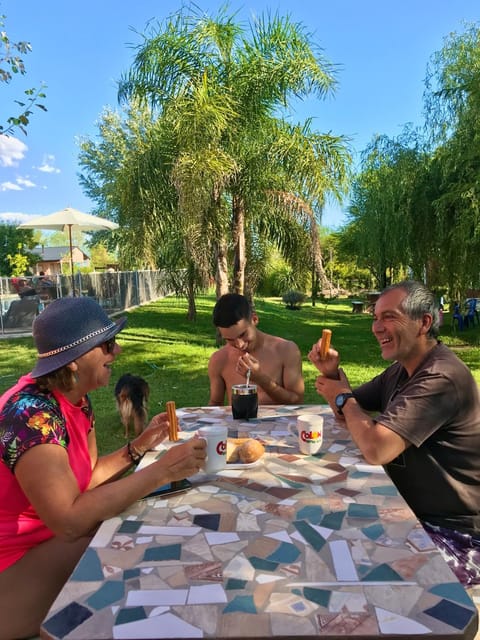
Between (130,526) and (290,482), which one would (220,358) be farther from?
(130,526)

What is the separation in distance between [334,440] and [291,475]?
0.47 m

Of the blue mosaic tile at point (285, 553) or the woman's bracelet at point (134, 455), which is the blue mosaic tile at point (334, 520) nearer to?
the blue mosaic tile at point (285, 553)

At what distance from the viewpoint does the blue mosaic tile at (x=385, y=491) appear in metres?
1.68

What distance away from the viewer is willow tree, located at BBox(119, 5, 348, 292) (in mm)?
8625

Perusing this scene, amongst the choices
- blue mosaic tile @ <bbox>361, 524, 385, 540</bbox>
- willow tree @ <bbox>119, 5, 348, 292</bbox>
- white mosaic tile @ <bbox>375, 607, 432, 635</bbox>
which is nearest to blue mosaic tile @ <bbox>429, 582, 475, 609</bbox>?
white mosaic tile @ <bbox>375, 607, 432, 635</bbox>

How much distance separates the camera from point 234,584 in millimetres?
1190

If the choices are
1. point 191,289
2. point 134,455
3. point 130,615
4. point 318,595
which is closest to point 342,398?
point 134,455

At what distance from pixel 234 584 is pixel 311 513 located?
42 centimetres

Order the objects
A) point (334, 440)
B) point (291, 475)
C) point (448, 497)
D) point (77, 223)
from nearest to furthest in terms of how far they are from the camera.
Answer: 1. point (291, 475)
2. point (448, 497)
3. point (334, 440)
4. point (77, 223)

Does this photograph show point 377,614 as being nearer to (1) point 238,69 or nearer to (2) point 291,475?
(2) point 291,475

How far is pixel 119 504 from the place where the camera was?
5.08 feet

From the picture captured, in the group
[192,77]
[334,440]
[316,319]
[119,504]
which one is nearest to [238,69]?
[192,77]

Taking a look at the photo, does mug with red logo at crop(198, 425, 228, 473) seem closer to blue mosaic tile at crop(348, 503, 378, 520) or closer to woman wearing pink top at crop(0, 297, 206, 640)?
woman wearing pink top at crop(0, 297, 206, 640)

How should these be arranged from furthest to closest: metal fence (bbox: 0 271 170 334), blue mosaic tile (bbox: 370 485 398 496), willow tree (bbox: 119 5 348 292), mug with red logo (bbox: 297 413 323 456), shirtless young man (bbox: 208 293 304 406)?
1. metal fence (bbox: 0 271 170 334)
2. willow tree (bbox: 119 5 348 292)
3. shirtless young man (bbox: 208 293 304 406)
4. mug with red logo (bbox: 297 413 323 456)
5. blue mosaic tile (bbox: 370 485 398 496)
